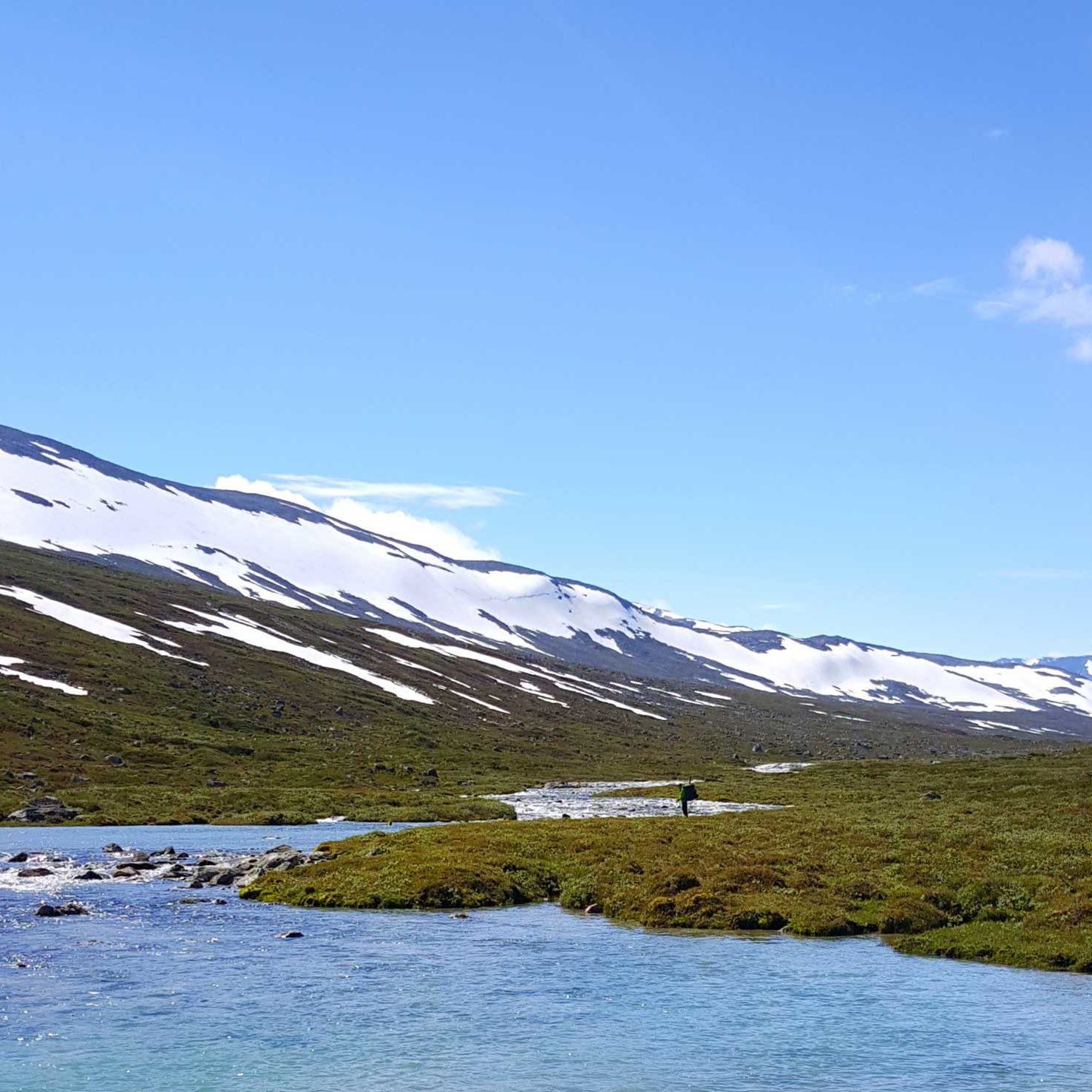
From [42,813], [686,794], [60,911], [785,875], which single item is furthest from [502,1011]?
[42,813]

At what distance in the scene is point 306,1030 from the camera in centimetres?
2884

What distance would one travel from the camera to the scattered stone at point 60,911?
44688mm

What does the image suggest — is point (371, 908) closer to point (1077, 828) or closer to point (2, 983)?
point (2, 983)

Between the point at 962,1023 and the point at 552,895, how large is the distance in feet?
80.6

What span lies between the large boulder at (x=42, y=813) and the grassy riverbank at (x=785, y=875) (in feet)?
101

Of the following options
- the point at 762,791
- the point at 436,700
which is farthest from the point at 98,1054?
the point at 436,700

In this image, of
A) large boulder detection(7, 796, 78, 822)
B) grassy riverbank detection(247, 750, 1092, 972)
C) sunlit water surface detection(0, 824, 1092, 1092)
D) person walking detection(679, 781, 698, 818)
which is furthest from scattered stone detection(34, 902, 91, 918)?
person walking detection(679, 781, 698, 818)

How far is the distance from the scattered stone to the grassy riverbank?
26.1 feet

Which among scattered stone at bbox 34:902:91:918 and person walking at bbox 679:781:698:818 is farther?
person walking at bbox 679:781:698:818

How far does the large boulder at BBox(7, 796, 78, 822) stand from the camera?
8219 cm

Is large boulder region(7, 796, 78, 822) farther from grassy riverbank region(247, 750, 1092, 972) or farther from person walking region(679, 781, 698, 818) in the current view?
person walking region(679, 781, 698, 818)

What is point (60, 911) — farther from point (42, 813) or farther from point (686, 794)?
point (686, 794)

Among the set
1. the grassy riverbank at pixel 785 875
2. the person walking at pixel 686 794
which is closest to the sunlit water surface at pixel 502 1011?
the grassy riverbank at pixel 785 875

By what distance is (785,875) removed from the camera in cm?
4941
